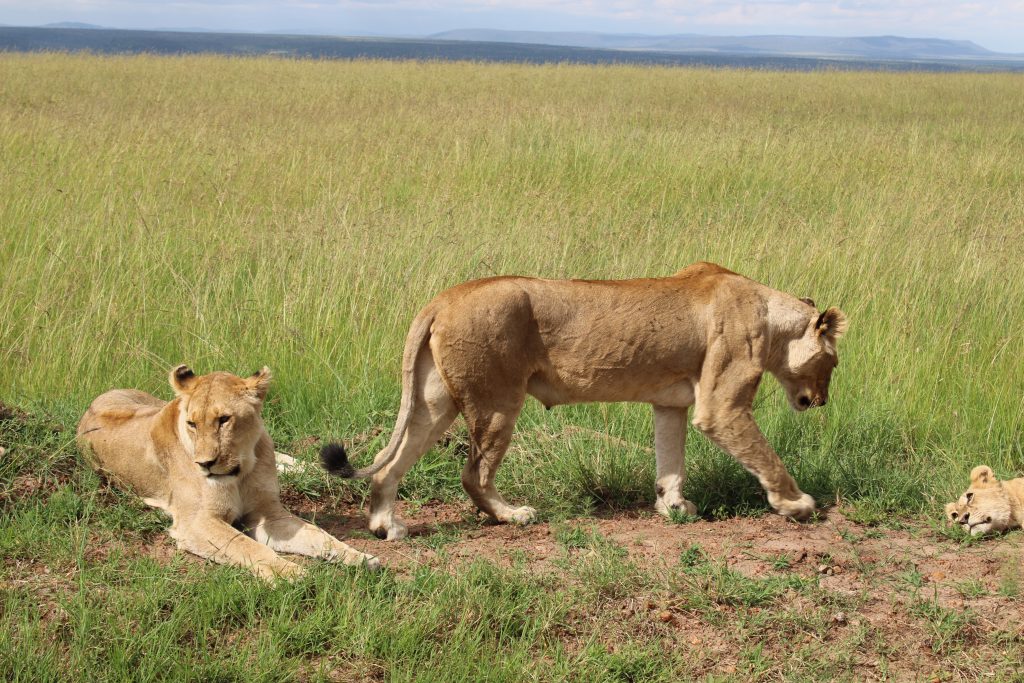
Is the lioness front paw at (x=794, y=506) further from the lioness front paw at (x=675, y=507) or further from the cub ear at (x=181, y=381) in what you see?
the cub ear at (x=181, y=381)

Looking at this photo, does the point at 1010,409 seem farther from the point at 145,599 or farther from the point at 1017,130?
the point at 1017,130

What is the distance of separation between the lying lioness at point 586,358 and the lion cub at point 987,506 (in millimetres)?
591

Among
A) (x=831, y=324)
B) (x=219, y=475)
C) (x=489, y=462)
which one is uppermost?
(x=831, y=324)

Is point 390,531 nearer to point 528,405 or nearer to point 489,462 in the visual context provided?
point 489,462

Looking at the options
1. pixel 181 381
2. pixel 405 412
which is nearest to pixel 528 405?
pixel 405 412

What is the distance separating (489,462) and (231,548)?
1.04 metres

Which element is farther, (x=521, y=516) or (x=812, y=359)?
(x=812, y=359)

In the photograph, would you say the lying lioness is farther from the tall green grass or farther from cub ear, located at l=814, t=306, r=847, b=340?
the tall green grass

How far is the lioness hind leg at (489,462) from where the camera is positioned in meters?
4.27

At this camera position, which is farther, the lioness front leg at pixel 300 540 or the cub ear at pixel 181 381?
the cub ear at pixel 181 381

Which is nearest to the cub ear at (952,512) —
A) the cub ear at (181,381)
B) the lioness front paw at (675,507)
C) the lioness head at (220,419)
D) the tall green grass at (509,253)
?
the tall green grass at (509,253)

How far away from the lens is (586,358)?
4371mm

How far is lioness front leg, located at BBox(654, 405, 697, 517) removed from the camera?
4648 mm

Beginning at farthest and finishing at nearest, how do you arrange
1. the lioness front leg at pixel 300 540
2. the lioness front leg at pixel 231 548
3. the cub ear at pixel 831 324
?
the cub ear at pixel 831 324
the lioness front leg at pixel 300 540
the lioness front leg at pixel 231 548
